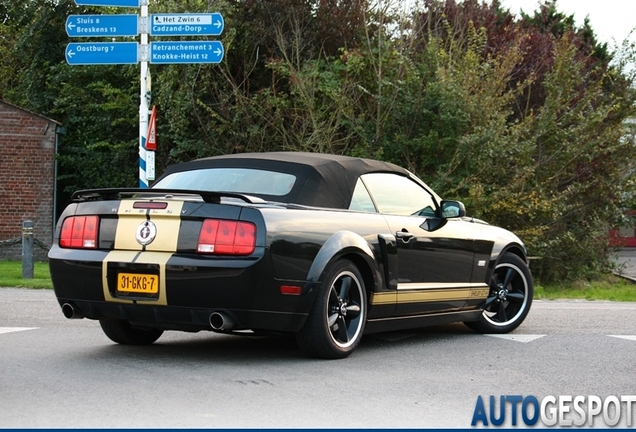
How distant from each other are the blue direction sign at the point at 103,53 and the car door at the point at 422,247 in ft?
31.9

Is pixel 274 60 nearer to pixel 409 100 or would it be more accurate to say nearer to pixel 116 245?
pixel 409 100

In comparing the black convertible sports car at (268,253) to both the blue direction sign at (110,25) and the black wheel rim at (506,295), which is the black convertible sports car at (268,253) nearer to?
the black wheel rim at (506,295)

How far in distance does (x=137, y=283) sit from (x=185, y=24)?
1093 cm

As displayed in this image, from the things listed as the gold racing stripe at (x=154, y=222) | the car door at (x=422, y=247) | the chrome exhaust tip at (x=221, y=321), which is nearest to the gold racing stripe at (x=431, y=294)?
the car door at (x=422, y=247)

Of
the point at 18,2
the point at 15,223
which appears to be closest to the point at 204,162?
the point at 15,223

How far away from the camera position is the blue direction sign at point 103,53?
55.1 feet

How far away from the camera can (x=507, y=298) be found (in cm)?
898

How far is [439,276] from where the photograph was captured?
8039 millimetres

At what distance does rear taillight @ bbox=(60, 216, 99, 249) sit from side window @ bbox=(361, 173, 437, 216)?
212 centimetres

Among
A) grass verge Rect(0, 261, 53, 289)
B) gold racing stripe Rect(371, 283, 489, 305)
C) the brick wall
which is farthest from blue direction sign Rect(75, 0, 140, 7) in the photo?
gold racing stripe Rect(371, 283, 489, 305)

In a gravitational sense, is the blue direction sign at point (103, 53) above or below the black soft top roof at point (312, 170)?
above

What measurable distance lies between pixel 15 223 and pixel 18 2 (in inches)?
340

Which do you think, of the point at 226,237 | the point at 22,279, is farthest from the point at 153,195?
the point at 22,279
